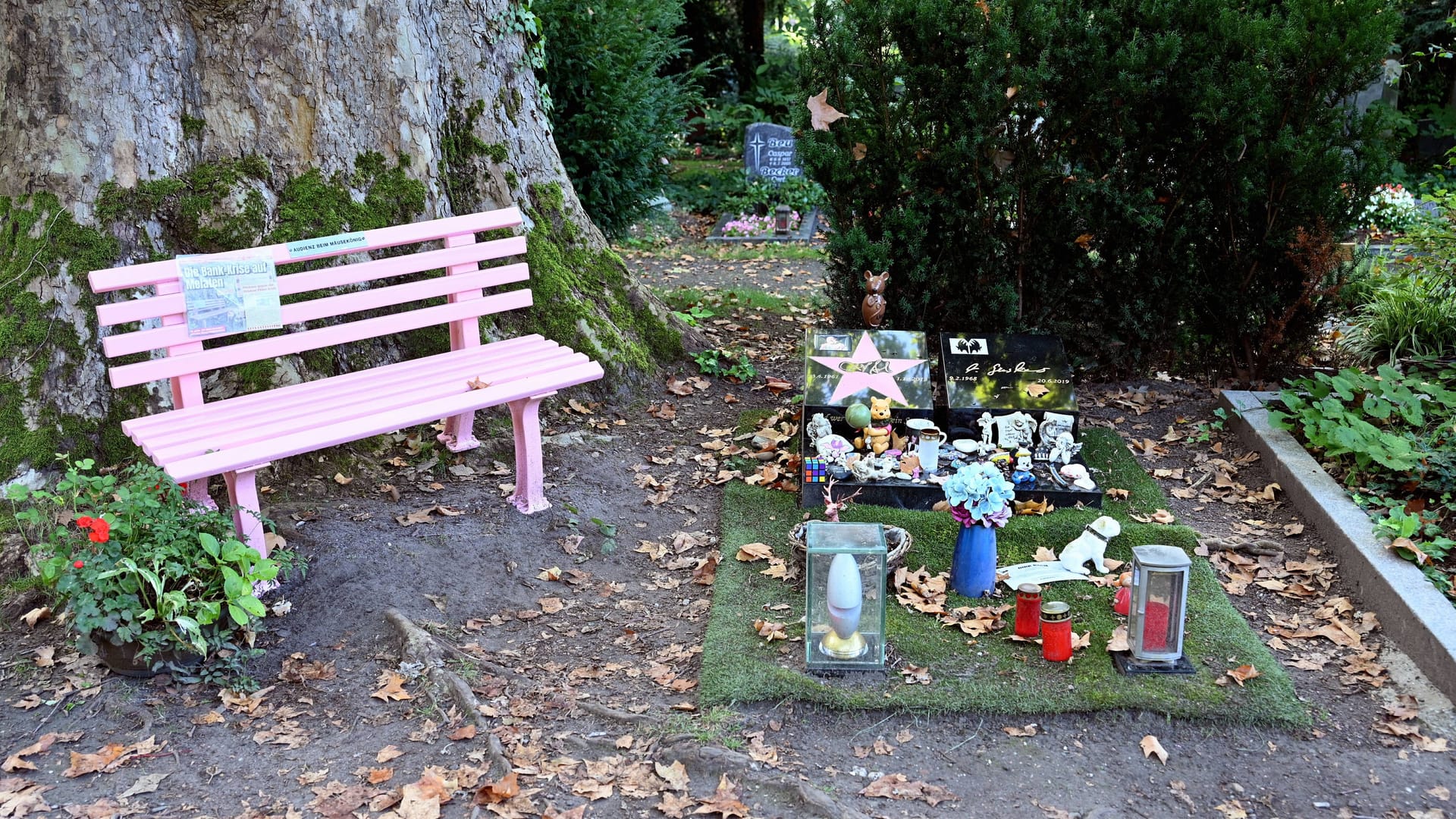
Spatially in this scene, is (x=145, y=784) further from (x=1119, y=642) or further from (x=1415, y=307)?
(x=1415, y=307)

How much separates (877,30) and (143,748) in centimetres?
463

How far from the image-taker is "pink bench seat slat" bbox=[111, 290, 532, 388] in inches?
168

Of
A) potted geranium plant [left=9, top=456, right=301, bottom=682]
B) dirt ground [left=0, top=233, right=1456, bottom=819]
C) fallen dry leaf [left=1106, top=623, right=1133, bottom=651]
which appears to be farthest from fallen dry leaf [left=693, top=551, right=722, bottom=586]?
potted geranium plant [left=9, top=456, right=301, bottom=682]

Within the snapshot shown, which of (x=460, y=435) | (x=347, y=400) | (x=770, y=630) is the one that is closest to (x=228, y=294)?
(x=347, y=400)

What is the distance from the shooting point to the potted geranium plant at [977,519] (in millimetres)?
4219

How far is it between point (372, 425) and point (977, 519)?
2.31 metres

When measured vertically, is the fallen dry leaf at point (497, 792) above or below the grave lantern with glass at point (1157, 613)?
below

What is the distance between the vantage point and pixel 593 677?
12.9ft

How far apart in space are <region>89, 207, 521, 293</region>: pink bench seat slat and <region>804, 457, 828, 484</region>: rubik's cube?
5.83 feet

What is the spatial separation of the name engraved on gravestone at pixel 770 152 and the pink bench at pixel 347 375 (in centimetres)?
812

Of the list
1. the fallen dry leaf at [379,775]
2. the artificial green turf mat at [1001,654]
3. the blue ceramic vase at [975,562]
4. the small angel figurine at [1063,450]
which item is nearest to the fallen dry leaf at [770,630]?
the artificial green turf mat at [1001,654]

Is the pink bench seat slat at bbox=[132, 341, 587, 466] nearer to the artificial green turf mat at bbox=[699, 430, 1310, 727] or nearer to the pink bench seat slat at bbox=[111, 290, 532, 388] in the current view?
the pink bench seat slat at bbox=[111, 290, 532, 388]

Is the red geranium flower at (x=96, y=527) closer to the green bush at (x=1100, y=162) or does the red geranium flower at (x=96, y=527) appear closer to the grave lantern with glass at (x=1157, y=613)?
the grave lantern with glass at (x=1157, y=613)

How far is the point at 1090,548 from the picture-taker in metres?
4.57
